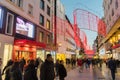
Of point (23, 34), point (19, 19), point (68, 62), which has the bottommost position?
point (68, 62)

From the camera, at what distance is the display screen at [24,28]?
77.5ft

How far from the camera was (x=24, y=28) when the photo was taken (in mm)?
25312

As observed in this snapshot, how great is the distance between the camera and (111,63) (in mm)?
16516

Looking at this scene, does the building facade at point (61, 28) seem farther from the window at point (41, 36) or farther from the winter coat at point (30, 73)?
the winter coat at point (30, 73)

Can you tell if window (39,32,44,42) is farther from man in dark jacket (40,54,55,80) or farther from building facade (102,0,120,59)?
man in dark jacket (40,54,55,80)

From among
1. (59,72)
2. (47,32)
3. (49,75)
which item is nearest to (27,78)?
(49,75)

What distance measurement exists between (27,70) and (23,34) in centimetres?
1653

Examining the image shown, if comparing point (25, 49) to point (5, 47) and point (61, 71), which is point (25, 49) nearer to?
point (5, 47)

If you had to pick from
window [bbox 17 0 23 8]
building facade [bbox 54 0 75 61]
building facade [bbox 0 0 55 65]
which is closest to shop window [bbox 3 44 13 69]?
building facade [bbox 0 0 55 65]

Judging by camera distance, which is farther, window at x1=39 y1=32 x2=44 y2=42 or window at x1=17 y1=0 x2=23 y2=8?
window at x1=39 y1=32 x2=44 y2=42

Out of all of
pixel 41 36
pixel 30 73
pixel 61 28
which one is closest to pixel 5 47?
pixel 41 36

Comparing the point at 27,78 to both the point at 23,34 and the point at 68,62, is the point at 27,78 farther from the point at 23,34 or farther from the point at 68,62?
the point at 68,62

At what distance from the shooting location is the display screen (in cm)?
2361

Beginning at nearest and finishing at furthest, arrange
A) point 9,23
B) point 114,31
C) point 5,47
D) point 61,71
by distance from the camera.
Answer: point 61,71
point 5,47
point 9,23
point 114,31
